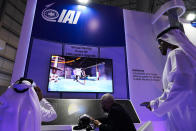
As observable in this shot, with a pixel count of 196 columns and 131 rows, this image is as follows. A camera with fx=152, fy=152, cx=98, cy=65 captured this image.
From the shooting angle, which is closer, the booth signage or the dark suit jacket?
the dark suit jacket

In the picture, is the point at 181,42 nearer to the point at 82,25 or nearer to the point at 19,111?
the point at 19,111

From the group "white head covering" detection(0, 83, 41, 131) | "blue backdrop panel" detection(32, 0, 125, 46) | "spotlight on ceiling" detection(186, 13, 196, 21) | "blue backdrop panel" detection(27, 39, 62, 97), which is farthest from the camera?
"spotlight on ceiling" detection(186, 13, 196, 21)

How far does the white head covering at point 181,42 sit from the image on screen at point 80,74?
1575 mm

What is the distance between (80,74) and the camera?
3309 millimetres

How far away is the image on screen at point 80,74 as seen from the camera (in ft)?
10.4

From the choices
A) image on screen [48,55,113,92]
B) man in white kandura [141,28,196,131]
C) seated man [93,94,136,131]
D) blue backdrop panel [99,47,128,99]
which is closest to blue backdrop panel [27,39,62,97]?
image on screen [48,55,113,92]

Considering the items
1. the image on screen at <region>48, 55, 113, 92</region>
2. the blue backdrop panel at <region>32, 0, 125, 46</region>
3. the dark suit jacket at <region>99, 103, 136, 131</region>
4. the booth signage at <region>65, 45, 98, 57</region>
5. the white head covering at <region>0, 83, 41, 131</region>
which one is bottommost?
the dark suit jacket at <region>99, 103, 136, 131</region>

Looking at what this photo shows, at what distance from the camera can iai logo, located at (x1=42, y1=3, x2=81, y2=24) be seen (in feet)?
11.9

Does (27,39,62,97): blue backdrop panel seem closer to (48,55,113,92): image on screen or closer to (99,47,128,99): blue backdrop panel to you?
(48,55,113,92): image on screen

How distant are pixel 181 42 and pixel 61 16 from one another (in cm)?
279

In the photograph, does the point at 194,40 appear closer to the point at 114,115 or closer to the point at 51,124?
the point at 114,115

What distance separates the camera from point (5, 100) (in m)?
1.23

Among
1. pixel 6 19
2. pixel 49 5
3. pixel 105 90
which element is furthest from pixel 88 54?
pixel 6 19

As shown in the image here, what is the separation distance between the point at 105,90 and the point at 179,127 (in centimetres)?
182
